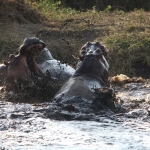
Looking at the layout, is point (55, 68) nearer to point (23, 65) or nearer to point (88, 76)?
point (23, 65)

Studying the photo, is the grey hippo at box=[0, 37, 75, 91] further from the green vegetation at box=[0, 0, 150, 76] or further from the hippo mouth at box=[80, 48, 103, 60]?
the green vegetation at box=[0, 0, 150, 76]

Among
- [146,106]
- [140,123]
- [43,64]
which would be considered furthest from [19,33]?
[140,123]

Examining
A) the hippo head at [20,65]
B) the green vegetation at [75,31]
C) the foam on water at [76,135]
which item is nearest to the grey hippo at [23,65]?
the hippo head at [20,65]

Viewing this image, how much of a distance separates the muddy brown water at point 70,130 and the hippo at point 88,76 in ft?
1.08

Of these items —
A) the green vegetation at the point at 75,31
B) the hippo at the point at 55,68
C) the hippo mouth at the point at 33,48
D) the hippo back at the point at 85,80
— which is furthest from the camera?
the green vegetation at the point at 75,31

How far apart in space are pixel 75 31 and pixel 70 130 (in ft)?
29.1

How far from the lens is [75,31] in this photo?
46.5 ft

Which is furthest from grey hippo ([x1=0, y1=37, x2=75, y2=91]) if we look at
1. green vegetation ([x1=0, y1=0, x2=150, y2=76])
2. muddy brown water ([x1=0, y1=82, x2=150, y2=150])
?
green vegetation ([x1=0, y1=0, x2=150, y2=76])

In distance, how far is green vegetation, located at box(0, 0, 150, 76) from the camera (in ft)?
39.7

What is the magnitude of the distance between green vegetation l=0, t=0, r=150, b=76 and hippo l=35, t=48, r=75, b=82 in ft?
5.33

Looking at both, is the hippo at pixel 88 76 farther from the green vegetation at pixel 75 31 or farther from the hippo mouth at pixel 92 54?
the green vegetation at pixel 75 31

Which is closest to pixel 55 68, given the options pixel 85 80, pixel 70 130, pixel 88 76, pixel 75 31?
pixel 88 76

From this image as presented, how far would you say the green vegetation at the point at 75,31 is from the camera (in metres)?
12.1

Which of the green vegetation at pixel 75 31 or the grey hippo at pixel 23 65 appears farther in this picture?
the green vegetation at pixel 75 31
